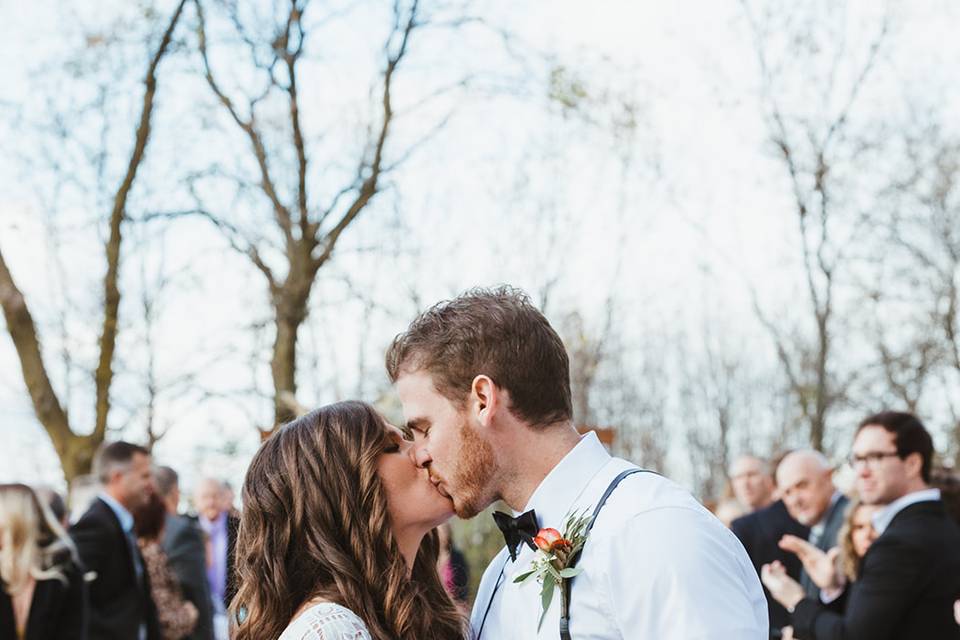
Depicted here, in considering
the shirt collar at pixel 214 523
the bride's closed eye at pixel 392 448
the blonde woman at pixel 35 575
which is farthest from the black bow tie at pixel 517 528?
the shirt collar at pixel 214 523

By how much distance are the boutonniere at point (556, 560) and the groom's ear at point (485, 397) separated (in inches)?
14.2

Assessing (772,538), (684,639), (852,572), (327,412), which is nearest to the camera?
(684,639)

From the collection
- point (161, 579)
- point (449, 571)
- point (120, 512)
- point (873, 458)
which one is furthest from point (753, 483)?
point (120, 512)

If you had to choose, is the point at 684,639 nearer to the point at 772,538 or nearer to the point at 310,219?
the point at 772,538

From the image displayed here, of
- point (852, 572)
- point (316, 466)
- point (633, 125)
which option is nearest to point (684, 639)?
point (316, 466)

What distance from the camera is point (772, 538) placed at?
7.93 m

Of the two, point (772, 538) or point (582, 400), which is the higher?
point (582, 400)

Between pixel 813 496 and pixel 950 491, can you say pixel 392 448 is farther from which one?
pixel 813 496

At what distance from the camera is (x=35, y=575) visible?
6.86 meters

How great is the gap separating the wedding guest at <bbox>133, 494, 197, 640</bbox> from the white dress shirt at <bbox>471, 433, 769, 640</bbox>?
6009mm

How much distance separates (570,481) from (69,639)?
4993 mm

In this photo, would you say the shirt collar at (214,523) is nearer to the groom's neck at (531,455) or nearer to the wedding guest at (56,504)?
the wedding guest at (56,504)

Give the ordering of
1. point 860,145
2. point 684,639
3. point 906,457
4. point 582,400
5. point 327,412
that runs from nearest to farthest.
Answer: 1. point 684,639
2. point 327,412
3. point 906,457
4. point 860,145
5. point 582,400

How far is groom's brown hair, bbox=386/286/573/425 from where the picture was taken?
317 centimetres
